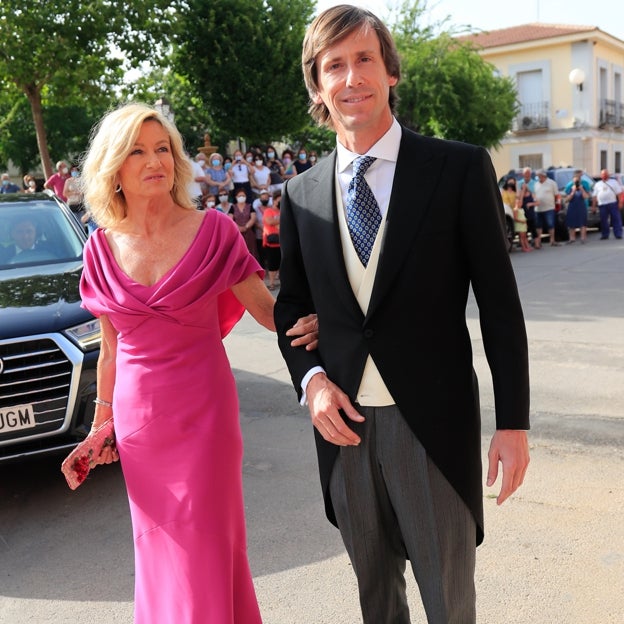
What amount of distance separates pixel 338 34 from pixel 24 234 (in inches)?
179

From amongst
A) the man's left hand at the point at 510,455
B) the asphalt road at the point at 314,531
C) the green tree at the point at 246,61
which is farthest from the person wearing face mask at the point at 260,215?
the man's left hand at the point at 510,455

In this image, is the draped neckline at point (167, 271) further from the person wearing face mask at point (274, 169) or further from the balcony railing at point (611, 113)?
the balcony railing at point (611, 113)

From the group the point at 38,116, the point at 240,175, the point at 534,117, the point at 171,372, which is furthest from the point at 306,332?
the point at 534,117

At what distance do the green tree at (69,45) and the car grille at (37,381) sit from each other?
12871 mm

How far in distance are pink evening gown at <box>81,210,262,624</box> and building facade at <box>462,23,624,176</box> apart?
38.9 m

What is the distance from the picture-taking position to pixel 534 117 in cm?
4094

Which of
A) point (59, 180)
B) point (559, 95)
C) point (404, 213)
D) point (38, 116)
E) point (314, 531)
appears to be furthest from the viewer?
point (559, 95)

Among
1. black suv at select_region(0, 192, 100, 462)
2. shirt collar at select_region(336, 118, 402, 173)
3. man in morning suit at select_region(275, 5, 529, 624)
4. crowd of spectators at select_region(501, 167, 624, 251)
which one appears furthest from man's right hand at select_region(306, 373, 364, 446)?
crowd of spectators at select_region(501, 167, 624, 251)

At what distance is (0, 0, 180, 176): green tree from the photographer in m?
15.5

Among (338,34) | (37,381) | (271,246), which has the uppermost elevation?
(338,34)

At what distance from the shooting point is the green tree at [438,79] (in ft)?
87.9

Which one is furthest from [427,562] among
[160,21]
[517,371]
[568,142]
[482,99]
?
[568,142]

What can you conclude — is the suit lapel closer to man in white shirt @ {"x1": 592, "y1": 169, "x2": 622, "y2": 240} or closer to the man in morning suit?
the man in morning suit

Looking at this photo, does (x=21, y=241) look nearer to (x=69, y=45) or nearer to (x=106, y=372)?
(x=106, y=372)
